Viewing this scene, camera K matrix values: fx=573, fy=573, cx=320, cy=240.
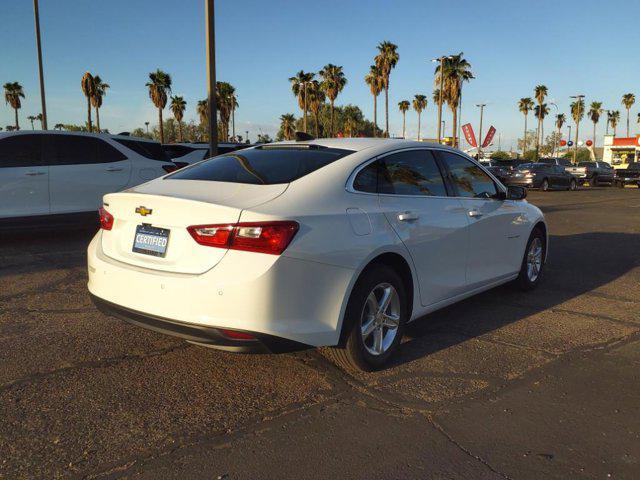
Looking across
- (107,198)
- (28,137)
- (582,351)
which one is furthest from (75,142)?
(582,351)

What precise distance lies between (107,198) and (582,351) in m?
3.70

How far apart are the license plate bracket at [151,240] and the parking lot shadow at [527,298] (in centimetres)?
177

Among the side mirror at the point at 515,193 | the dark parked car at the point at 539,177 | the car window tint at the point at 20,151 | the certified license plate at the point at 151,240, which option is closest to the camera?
the certified license plate at the point at 151,240

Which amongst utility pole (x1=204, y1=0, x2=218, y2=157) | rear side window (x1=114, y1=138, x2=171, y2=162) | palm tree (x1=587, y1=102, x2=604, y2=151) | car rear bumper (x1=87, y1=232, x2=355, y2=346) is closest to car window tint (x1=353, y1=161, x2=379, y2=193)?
car rear bumper (x1=87, y1=232, x2=355, y2=346)

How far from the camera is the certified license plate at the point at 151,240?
344 cm

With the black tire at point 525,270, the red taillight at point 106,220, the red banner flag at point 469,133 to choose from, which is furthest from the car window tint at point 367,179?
the red banner flag at point 469,133

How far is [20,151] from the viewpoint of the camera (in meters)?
8.07

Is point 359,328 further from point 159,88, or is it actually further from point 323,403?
point 159,88

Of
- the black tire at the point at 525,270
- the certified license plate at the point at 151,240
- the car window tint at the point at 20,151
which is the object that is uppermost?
the car window tint at the point at 20,151

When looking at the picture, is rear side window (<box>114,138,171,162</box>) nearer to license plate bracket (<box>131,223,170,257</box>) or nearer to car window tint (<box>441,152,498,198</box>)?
car window tint (<box>441,152,498,198</box>)

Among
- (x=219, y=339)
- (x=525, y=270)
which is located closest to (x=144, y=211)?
(x=219, y=339)

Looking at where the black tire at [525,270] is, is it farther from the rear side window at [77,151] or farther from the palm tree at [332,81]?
the palm tree at [332,81]

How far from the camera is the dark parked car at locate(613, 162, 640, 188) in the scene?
36.2m

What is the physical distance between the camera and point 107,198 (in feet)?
13.0
